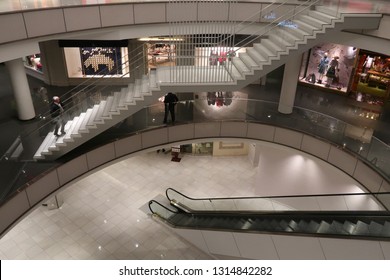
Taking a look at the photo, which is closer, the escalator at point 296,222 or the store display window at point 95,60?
the escalator at point 296,222

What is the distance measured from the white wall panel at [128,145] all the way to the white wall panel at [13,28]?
4.86 meters

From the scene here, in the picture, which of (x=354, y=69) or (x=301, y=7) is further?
(x=354, y=69)

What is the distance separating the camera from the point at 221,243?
1281 centimetres

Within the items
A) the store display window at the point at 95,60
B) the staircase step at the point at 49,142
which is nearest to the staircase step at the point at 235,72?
the staircase step at the point at 49,142

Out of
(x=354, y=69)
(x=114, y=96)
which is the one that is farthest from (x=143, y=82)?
(x=354, y=69)

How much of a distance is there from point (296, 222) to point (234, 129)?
5.84m

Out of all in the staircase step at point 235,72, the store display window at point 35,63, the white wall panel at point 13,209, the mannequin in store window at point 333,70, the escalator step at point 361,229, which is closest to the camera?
the escalator step at point 361,229

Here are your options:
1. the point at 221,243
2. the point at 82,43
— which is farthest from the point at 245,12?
the point at 221,243

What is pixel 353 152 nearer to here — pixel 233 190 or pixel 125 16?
pixel 233 190

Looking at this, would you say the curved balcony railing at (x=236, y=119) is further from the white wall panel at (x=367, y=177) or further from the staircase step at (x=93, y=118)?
the staircase step at (x=93, y=118)

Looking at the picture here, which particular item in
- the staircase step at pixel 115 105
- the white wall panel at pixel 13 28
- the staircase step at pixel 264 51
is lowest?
the staircase step at pixel 115 105

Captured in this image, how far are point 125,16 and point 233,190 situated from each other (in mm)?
10957

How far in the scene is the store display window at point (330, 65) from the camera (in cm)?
1711

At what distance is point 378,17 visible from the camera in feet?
36.8
